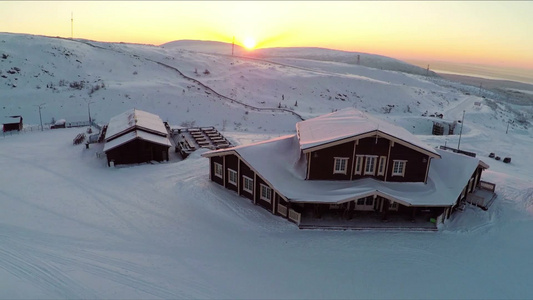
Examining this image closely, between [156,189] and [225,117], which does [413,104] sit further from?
[156,189]

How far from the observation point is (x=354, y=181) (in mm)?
21688

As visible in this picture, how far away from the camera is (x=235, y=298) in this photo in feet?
47.7

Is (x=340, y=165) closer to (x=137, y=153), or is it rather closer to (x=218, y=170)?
(x=218, y=170)

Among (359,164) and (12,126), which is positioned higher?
(359,164)

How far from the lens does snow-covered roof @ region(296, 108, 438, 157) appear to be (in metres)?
21.1

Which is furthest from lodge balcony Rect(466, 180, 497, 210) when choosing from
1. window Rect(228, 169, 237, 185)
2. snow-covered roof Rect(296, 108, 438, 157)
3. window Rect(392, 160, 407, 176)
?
window Rect(228, 169, 237, 185)

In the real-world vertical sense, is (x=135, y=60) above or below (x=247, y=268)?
above

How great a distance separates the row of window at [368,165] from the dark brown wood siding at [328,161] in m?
0.23

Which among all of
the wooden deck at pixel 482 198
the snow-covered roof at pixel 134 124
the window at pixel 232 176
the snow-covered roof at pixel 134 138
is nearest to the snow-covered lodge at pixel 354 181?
the wooden deck at pixel 482 198

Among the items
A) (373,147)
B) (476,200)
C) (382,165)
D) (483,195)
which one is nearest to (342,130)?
(373,147)

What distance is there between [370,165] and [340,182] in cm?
210

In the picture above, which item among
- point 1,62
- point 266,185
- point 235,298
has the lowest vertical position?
point 235,298

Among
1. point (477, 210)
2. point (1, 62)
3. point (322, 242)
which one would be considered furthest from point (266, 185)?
point (1, 62)

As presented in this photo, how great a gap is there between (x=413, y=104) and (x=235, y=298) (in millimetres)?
66622
